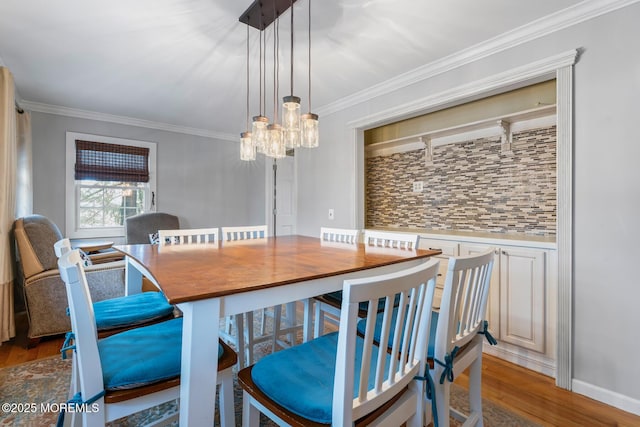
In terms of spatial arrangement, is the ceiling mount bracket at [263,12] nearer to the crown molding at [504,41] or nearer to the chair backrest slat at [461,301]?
the crown molding at [504,41]

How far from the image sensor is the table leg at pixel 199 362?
3.08 ft

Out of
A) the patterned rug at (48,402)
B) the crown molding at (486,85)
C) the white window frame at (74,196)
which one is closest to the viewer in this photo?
the patterned rug at (48,402)

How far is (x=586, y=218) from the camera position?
73.1 inches

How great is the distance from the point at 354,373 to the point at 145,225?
3.96m

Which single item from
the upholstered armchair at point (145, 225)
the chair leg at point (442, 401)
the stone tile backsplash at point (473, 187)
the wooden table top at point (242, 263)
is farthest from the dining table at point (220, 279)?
the upholstered armchair at point (145, 225)

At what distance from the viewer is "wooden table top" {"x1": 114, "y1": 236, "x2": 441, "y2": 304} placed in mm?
1056

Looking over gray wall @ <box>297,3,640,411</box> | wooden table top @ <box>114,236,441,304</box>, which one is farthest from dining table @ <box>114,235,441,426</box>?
gray wall @ <box>297,3,640,411</box>

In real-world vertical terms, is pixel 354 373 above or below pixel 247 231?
below

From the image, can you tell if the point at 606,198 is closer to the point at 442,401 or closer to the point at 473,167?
the point at 473,167

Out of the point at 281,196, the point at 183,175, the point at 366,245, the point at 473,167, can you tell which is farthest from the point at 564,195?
the point at 183,175

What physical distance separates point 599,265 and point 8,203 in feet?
13.9

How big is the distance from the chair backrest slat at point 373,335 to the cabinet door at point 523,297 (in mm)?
1582

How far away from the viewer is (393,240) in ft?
7.23

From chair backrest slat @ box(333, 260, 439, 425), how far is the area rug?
3.27ft
